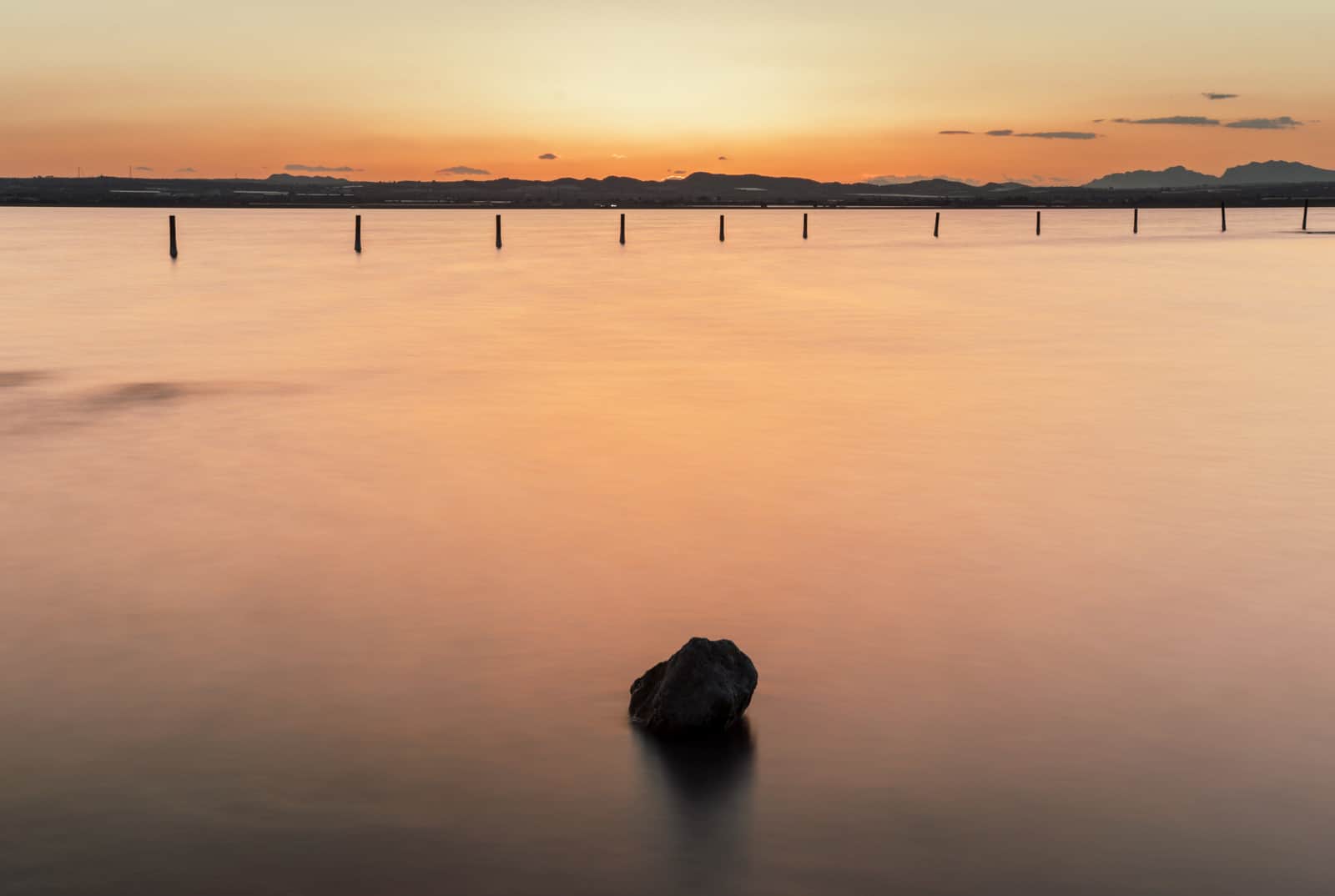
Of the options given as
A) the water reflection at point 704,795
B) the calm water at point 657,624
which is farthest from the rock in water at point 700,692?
the calm water at point 657,624

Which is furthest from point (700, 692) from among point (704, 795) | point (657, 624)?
point (657, 624)

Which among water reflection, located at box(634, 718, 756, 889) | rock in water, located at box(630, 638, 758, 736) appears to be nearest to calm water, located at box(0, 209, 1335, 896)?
water reflection, located at box(634, 718, 756, 889)

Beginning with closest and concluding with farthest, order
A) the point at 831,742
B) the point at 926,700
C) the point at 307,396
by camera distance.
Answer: the point at 831,742, the point at 926,700, the point at 307,396

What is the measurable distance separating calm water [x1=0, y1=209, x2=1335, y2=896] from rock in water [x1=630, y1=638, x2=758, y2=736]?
218mm

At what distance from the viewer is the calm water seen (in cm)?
655

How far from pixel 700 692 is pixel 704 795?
0.82 metres

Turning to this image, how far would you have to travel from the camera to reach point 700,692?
7848 mm

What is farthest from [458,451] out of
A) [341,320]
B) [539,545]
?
[341,320]

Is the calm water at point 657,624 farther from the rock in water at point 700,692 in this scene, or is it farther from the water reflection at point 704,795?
the rock in water at point 700,692

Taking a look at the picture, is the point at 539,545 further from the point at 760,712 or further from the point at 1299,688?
the point at 1299,688

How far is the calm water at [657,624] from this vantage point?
21.5 ft

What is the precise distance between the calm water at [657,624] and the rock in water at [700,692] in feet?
0.71

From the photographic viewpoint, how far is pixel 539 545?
12430mm

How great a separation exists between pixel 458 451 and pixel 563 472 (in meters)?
1.87
